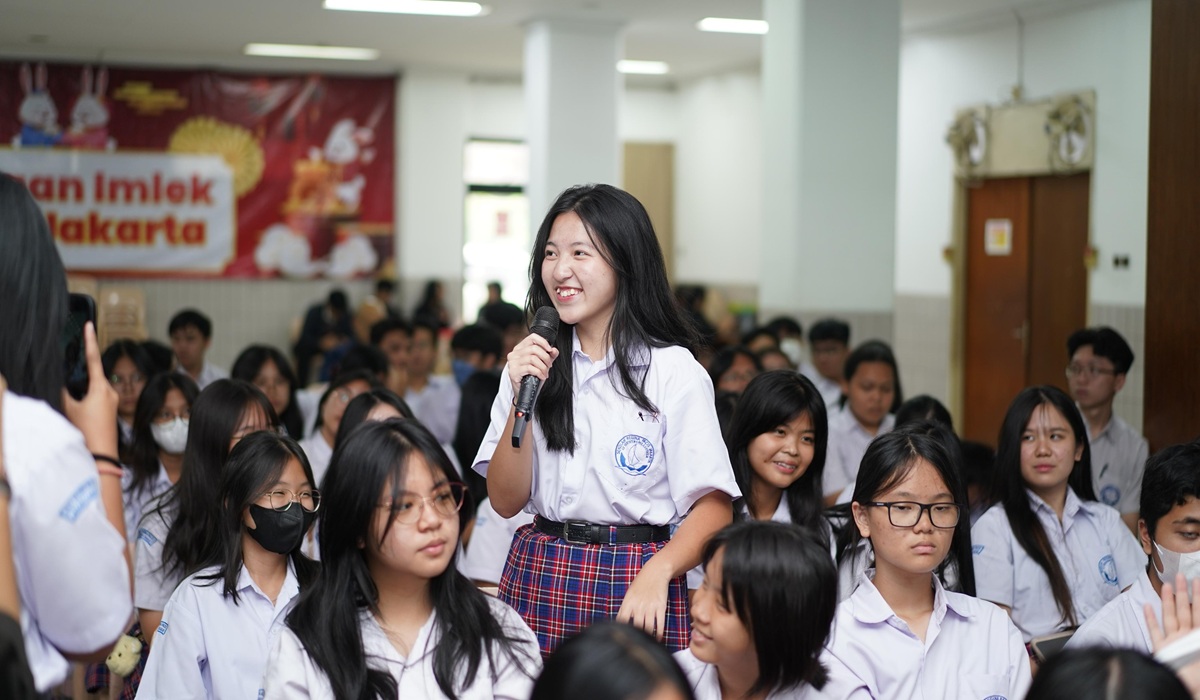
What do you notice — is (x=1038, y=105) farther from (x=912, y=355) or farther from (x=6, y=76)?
(x=6, y=76)

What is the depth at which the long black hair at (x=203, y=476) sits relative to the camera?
9.78 ft

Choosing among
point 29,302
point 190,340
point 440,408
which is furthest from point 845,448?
point 29,302

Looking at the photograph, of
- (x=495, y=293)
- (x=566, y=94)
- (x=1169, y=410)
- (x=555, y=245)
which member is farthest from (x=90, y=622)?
(x=495, y=293)

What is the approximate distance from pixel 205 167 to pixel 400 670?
1054 centimetres

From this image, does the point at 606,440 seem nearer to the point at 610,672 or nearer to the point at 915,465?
the point at 915,465

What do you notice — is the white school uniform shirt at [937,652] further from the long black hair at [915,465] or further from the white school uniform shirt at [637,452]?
the white school uniform shirt at [637,452]

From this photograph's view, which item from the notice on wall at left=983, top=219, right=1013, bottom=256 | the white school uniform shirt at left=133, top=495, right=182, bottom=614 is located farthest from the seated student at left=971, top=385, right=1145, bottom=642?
the notice on wall at left=983, top=219, right=1013, bottom=256

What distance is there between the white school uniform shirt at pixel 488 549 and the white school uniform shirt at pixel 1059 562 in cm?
134

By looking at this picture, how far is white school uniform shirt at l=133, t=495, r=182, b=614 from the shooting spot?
3.04 metres

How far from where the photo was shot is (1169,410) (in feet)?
13.7

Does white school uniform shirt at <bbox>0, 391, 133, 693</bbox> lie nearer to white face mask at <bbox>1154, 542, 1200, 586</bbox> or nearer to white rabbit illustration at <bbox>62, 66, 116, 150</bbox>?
white face mask at <bbox>1154, 542, 1200, 586</bbox>

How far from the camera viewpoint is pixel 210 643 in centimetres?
261

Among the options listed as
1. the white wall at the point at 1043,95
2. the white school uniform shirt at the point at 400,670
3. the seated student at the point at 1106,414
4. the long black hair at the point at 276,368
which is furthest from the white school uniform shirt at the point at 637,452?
the white wall at the point at 1043,95

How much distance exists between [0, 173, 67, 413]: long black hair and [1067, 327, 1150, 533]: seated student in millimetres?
3999
